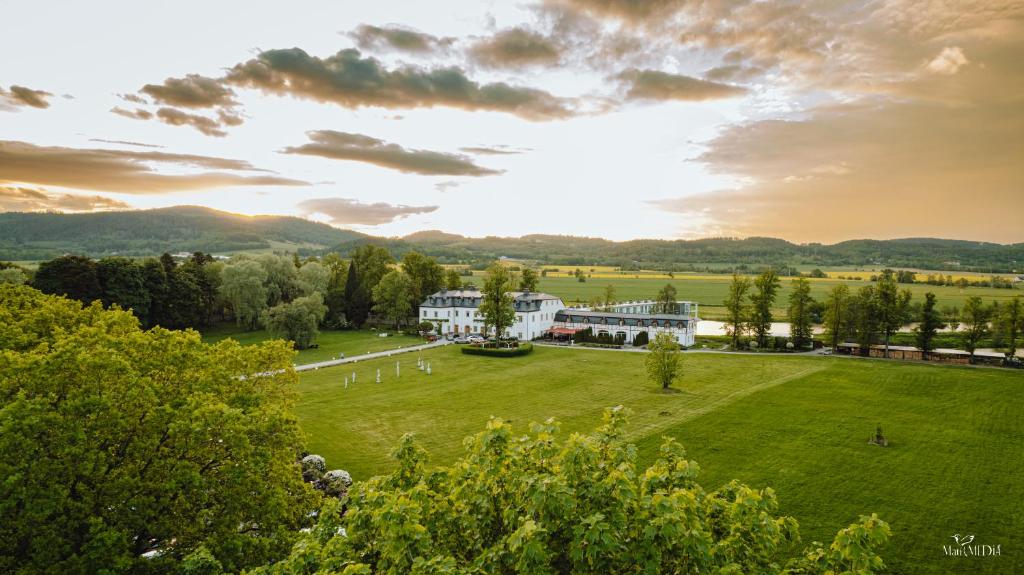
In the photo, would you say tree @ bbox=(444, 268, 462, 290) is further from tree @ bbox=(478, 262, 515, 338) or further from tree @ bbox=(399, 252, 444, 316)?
tree @ bbox=(478, 262, 515, 338)

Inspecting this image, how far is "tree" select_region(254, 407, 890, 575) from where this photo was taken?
711 centimetres

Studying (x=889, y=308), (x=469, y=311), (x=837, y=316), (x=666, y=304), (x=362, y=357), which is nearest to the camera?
(x=362, y=357)

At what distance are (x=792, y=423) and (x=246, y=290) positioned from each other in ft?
204

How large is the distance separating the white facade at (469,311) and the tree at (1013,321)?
50.0 meters

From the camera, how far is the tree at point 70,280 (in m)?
52.2

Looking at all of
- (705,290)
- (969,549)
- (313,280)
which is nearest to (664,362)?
(969,549)

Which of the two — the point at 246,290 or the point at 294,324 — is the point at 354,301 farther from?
the point at 294,324

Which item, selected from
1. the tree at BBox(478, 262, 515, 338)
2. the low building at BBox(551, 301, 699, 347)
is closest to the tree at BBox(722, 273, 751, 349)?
the low building at BBox(551, 301, 699, 347)

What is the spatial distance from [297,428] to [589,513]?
445 inches

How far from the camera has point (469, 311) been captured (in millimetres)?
73250

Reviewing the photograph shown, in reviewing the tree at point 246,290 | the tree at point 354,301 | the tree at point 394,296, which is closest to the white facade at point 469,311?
the tree at point 394,296

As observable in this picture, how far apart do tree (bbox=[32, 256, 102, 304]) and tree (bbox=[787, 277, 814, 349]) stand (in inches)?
3111

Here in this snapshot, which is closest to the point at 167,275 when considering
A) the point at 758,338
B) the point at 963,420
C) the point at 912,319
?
the point at 758,338

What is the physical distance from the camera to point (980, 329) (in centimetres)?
5509
